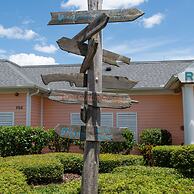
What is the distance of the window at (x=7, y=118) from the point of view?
1558cm

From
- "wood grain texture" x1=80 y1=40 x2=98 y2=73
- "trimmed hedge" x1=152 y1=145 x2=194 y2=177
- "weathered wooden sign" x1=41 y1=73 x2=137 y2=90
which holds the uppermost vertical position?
"wood grain texture" x1=80 y1=40 x2=98 y2=73

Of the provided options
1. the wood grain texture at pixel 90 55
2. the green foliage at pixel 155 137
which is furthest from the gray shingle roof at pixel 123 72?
the wood grain texture at pixel 90 55

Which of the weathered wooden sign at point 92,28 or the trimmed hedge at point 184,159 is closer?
the weathered wooden sign at point 92,28

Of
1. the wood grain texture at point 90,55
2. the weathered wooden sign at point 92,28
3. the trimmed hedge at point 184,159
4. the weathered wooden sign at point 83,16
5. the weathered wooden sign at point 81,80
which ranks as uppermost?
the weathered wooden sign at point 83,16

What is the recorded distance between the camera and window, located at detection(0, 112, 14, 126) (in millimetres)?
15578

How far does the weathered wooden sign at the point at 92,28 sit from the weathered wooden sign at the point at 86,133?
53.1 inches

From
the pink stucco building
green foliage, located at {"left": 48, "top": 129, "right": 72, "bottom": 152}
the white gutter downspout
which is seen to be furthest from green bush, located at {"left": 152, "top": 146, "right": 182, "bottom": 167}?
the white gutter downspout

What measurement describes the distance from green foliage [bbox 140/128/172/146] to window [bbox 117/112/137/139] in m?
0.98

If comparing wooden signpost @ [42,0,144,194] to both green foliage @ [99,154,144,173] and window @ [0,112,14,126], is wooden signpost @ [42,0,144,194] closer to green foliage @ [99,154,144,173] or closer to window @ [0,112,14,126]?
green foliage @ [99,154,144,173]

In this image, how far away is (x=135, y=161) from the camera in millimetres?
11805

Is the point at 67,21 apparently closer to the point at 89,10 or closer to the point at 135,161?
the point at 89,10

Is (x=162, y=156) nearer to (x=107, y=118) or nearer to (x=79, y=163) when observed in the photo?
(x=79, y=163)

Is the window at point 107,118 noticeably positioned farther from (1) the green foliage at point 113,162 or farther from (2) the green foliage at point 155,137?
(1) the green foliage at point 113,162

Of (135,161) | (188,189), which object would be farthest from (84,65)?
(135,161)
